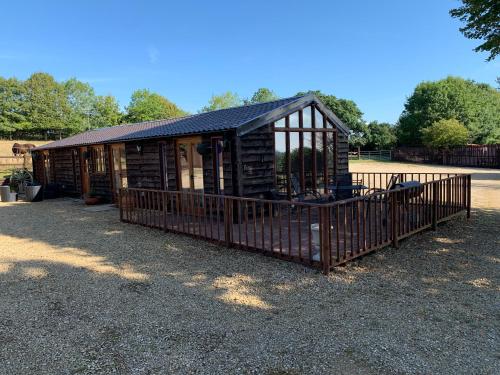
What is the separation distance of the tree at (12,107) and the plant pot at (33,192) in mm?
41408

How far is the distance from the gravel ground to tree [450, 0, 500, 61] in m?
4.22

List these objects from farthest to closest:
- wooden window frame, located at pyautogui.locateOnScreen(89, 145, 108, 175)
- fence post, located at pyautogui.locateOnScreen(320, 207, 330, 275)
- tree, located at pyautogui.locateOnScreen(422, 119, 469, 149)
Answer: tree, located at pyautogui.locateOnScreen(422, 119, 469, 149) → wooden window frame, located at pyautogui.locateOnScreen(89, 145, 108, 175) → fence post, located at pyautogui.locateOnScreen(320, 207, 330, 275)

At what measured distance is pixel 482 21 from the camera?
7539 millimetres

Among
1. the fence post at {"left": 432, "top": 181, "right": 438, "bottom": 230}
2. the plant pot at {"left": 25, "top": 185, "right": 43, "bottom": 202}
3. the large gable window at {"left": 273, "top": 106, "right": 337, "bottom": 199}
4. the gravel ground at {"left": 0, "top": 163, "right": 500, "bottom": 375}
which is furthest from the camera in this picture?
the plant pot at {"left": 25, "top": 185, "right": 43, "bottom": 202}

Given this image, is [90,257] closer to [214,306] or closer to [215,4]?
[214,306]

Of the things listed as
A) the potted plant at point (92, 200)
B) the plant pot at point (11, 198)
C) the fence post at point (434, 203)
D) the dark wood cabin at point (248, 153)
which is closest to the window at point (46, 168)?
the plant pot at point (11, 198)

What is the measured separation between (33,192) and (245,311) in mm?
13627

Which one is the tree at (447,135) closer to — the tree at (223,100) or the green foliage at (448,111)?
the green foliage at (448,111)

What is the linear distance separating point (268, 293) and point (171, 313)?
1164mm

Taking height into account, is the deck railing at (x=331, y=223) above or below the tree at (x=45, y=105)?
below

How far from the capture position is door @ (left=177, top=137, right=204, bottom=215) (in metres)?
9.53

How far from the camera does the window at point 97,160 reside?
13570mm

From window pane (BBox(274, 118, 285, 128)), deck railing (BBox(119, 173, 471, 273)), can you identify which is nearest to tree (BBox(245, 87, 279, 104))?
window pane (BBox(274, 118, 285, 128))

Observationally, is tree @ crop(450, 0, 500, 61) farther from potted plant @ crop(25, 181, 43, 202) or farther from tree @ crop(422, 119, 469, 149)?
tree @ crop(422, 119, 469, 149)
